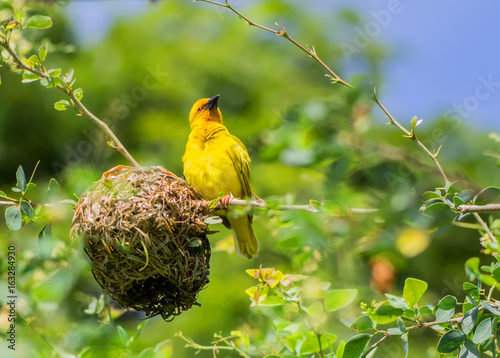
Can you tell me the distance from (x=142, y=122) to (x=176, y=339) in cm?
384

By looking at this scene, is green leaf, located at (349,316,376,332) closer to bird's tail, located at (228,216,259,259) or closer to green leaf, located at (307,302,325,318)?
green leaf, located at (307,302,325,318)

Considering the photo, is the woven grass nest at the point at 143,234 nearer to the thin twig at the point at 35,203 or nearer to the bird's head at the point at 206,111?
the thin twig at the point at 35,203

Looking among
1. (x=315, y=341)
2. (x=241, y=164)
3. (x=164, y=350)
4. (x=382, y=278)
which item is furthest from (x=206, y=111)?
(x=315, y=341)

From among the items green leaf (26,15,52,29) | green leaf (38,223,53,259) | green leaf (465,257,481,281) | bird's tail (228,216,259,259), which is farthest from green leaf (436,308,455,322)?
bird's tail (228,216,259,259)

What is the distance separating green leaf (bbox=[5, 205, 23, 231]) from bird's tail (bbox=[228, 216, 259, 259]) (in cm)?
137

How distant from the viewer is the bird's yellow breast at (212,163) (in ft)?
9.57

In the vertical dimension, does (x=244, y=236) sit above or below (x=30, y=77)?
below

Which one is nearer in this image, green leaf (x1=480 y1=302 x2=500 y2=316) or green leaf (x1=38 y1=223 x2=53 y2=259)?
green leaf (x1=480 y1=302 x2=500 y2=316)

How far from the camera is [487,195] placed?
1391mm

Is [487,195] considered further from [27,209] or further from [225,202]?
[27,209]

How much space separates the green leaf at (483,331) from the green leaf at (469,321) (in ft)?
0.05

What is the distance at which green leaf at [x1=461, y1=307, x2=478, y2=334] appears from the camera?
53.9 inches

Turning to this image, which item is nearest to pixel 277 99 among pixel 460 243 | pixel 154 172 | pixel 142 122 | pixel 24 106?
pixel 142 122

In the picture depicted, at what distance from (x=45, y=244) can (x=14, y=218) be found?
5.0 inches
